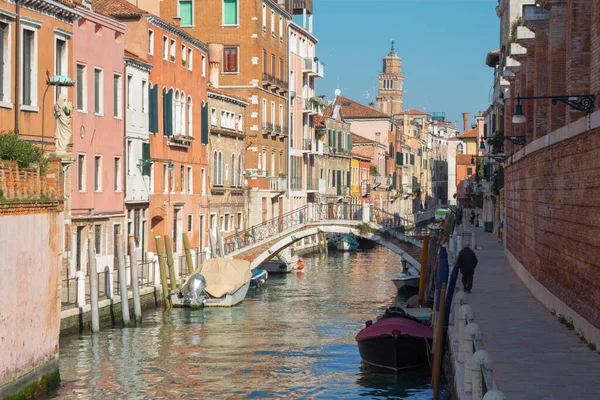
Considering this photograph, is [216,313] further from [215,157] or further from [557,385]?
[557,385]

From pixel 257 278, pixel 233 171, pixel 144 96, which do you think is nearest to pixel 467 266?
pixel 144 96

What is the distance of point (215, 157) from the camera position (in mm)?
44594

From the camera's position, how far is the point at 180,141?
129 ft

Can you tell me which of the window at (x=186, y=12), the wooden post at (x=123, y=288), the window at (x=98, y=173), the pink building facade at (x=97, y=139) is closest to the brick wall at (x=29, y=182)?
the wooden post at (x=123, y=288)

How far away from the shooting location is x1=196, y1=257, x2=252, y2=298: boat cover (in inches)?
1300

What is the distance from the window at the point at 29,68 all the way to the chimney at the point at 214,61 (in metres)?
19.5

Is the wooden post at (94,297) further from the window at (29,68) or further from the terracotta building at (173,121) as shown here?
the terracotta building at (173,121)

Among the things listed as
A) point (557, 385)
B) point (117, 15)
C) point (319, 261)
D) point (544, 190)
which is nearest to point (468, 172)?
point (319, 261)

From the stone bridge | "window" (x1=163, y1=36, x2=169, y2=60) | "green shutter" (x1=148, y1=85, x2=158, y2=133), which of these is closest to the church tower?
the stone bridge

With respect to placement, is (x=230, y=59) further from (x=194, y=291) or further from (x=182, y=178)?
(x=194, y=291)

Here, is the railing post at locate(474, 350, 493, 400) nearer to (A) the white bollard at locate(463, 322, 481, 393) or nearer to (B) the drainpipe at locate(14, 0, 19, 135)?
(A) the white bollard at locate(463, 322, 481, 393)

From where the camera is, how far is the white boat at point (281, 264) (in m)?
45.8

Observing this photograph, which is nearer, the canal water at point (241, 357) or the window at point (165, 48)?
the canal water at point (241, 357)

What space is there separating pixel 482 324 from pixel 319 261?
119 feet
